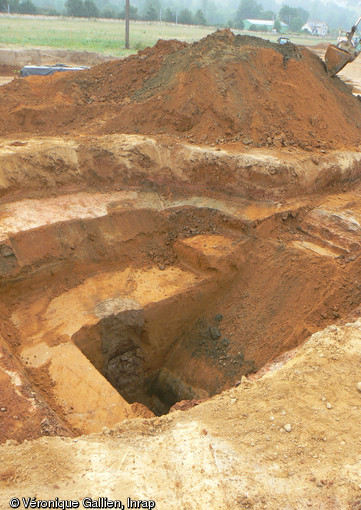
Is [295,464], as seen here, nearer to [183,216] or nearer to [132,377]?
[132,377]

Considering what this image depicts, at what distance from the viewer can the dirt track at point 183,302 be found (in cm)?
413

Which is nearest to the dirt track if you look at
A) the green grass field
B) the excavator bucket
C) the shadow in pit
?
the shadow in pit

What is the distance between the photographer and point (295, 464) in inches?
163

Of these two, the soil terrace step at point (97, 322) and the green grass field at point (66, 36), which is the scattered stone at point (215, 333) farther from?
the green grass field at point (66, 36)

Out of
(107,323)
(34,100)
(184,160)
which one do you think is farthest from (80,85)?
(107,323)

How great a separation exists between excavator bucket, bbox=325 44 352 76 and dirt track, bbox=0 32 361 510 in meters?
0.82

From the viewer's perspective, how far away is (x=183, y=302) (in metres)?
8.66

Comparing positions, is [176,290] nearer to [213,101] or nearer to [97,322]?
[97,322]

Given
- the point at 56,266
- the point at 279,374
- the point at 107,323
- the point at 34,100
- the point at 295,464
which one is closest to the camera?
the point at 295,464

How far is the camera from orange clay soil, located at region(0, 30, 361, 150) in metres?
10.6

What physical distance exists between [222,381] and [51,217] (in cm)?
461

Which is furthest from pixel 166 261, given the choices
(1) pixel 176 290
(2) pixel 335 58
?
(2) pixel 335 58

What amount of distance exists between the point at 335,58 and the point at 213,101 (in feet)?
15.0

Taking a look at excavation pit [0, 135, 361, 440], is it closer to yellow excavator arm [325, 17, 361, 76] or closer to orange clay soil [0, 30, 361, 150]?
orange clay soil [0, 30, 361, 150]
